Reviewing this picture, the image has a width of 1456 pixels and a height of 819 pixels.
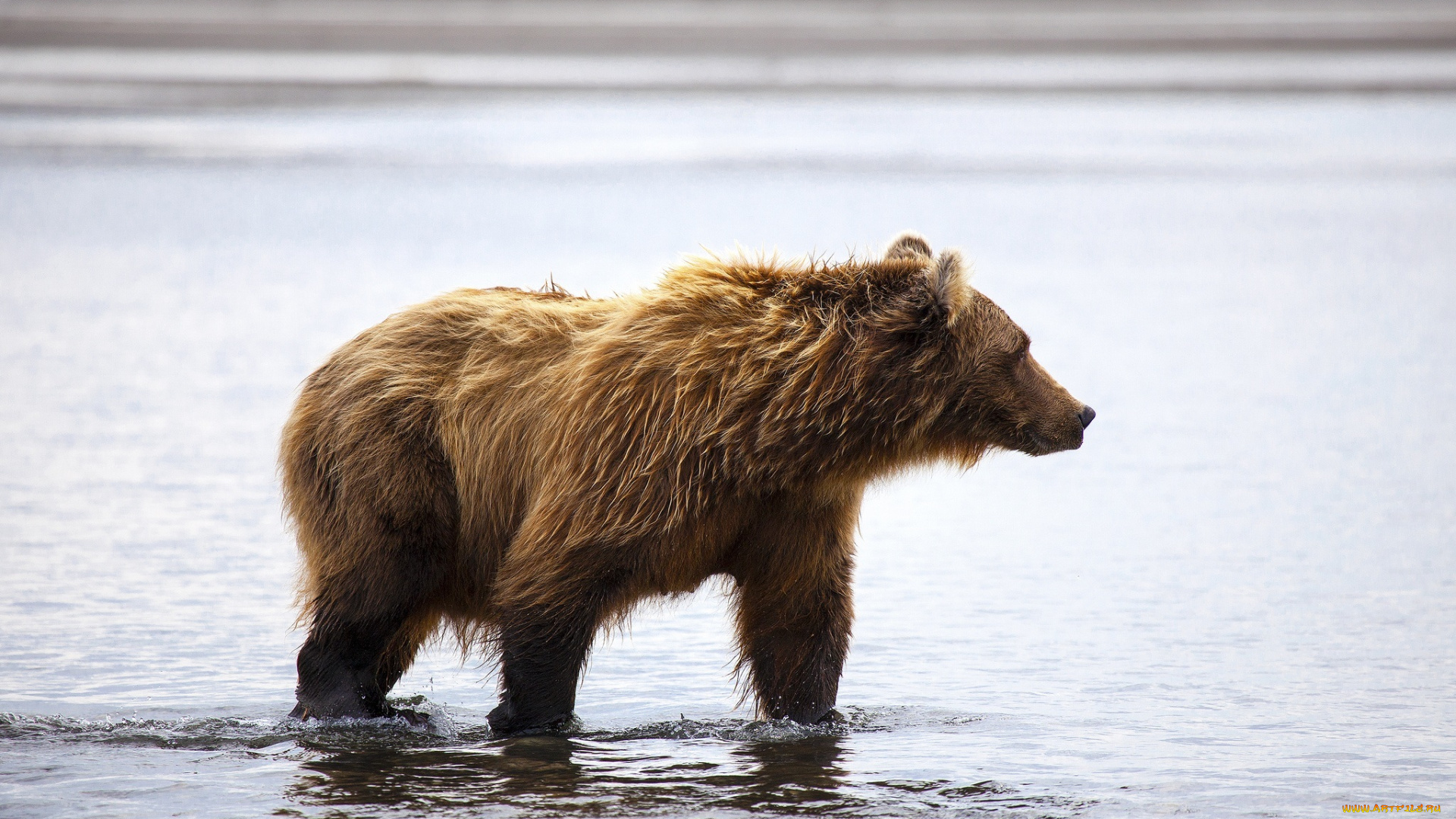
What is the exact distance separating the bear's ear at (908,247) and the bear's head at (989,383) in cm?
Result: 13

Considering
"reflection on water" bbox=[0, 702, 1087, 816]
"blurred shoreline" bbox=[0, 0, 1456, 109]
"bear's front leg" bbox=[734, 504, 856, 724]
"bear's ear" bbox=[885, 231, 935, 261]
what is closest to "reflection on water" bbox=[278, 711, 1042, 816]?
"reflection on water" bbox=[0, 702, 1087, 816]

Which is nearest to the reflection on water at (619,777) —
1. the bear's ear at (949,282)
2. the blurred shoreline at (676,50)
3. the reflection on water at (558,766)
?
the reflection on water at (558,766)

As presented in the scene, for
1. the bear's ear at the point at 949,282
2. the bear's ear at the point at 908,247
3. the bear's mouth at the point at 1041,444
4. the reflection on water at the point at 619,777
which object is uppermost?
the bear's ear at the point at 908,247

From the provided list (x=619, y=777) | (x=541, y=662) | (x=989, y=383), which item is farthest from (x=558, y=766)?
(x=989, y=383)

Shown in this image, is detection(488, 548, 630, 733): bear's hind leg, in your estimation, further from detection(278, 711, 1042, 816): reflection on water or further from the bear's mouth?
the bear's mouth

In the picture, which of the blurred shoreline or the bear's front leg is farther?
the blurred shoreline

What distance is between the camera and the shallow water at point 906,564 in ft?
18.8

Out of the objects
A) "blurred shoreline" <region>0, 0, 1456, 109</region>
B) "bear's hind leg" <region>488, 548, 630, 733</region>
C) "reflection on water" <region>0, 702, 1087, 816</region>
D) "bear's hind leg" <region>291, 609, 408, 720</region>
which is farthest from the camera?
"blurred shoreline" <region>0, 0, 1456, 109</region>

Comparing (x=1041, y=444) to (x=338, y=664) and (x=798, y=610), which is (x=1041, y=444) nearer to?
(x=798, y=610)

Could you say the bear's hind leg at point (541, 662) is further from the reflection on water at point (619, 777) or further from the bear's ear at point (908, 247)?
the bear's ear at point (908, 247)

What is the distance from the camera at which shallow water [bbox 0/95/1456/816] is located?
5.74 meters

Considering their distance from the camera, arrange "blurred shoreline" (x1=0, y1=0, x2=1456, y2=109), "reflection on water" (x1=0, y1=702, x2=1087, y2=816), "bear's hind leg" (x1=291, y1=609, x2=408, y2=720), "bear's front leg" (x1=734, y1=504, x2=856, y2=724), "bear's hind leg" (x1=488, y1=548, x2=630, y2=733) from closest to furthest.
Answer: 1. "reflection on water" (x1=0, y1=702, x2=1087, y2=816)
2. "bear's hind leg" (x1=488, y1=548, x2=630, y2=733)
3. "bear's front leg" (x1=734, y1=504, x2=856, y2=724)
4. "bear's hind leg" (x1=291, y1=609, x2=408, y2=720)
5. "blurred shoreline" (x1=0, y1=0, x2=1456, y2=109)

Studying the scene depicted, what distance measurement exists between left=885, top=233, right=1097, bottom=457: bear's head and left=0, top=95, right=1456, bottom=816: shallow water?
83 centimetres

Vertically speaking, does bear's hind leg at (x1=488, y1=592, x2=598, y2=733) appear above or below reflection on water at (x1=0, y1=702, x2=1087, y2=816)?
above
